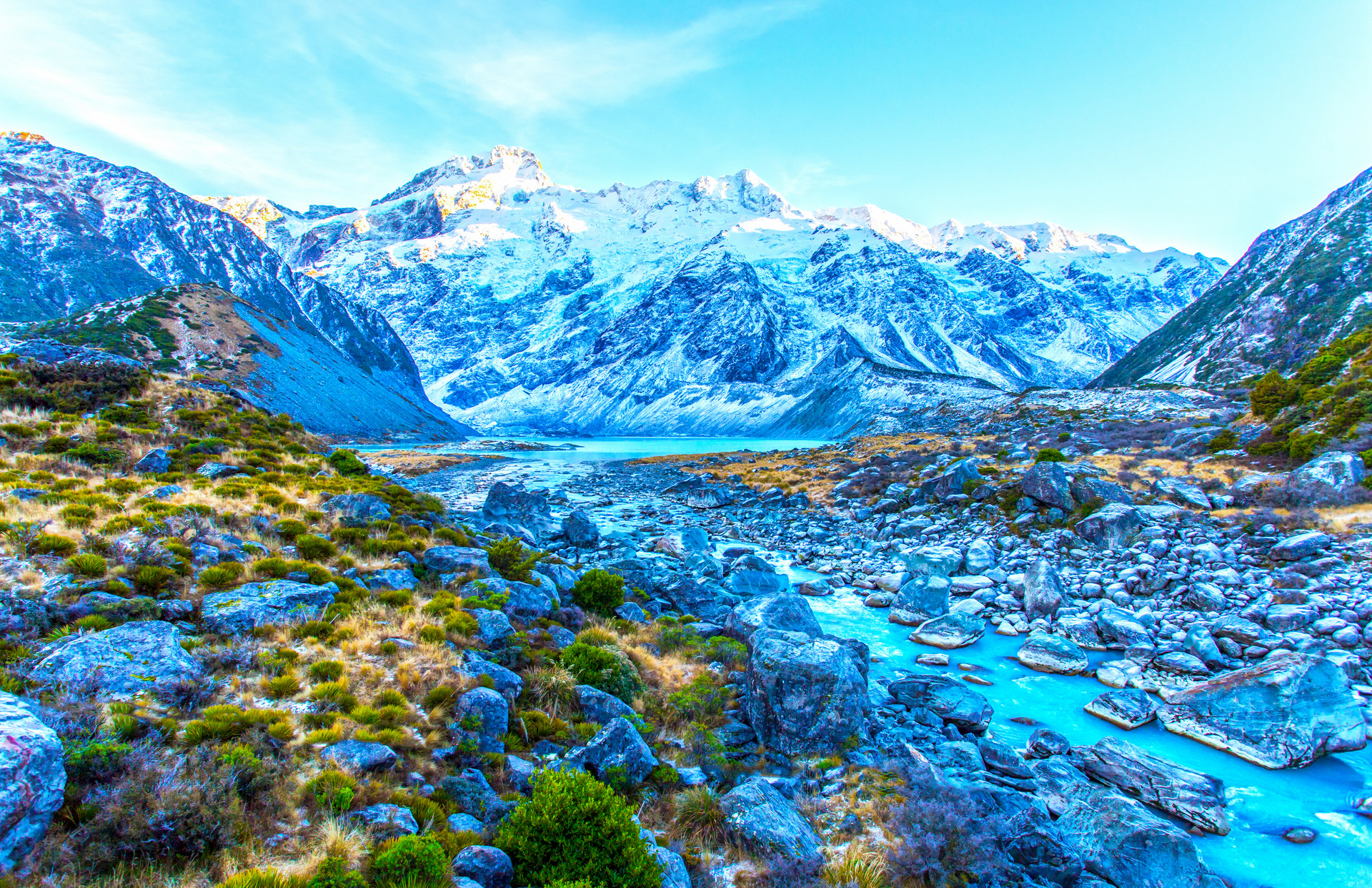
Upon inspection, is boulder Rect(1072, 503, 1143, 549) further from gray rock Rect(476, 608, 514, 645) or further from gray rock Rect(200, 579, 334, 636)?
gray rock Rect(200, 579, 334, 636)

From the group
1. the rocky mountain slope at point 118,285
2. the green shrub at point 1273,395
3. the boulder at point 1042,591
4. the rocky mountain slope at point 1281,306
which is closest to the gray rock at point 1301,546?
the boulder at point 1042,591

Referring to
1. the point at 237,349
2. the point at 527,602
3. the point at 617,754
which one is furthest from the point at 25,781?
the point at 237,349

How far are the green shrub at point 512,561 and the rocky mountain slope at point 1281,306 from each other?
130 meters

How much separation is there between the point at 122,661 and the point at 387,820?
15.2 ft

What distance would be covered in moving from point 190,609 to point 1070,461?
4260 cm

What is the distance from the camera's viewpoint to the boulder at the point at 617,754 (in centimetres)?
857

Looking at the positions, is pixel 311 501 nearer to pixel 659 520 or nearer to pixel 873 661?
pixel 873 661

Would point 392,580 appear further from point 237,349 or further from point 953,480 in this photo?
point 237,349

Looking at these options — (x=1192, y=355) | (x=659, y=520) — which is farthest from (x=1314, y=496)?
(x=1192, y=355)

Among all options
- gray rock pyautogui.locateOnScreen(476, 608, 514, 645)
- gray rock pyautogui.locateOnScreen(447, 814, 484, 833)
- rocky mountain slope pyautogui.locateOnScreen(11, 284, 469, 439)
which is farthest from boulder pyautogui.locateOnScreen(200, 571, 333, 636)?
rocky mountain slope pyautogui.locateOnScreen(11, 284, 469, 439)

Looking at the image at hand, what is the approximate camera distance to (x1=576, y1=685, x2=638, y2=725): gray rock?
33.3 feet

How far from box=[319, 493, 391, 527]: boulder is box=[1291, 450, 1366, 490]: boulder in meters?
33.8

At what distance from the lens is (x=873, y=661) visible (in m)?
16.4

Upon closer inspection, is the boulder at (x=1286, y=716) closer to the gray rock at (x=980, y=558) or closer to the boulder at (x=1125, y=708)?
the boulder at (x=1125, y=708)
